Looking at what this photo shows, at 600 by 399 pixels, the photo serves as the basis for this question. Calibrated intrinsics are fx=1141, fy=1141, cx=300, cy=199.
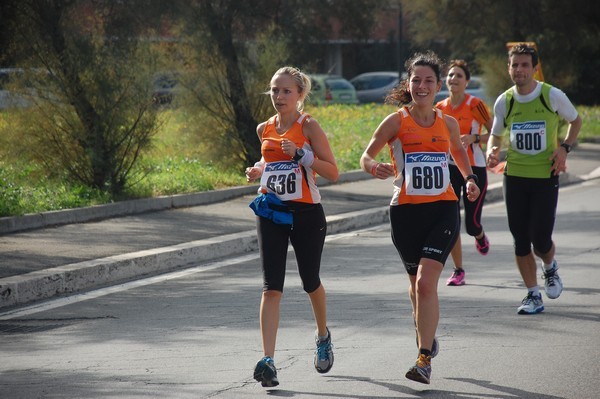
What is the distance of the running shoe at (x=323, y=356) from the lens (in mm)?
6578

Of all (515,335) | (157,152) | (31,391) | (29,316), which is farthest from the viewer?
(157,152)

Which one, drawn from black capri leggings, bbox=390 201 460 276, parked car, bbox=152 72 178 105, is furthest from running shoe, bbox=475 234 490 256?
parked car, bbox=152 72 178 105

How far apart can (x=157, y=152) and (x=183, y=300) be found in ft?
24.9

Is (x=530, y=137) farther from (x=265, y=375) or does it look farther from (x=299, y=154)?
(x=265, y=375)

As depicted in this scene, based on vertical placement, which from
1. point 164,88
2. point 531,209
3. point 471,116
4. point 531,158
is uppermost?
point 164,88

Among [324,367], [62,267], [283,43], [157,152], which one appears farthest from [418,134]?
[283,43]

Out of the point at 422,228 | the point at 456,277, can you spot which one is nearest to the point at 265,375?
the point at 422,228

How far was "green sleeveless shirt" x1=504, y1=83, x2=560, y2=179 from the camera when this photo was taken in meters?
8.40

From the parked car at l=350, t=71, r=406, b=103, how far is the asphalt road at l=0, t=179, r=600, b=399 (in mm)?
38058

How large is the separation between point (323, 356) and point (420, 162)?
126cm

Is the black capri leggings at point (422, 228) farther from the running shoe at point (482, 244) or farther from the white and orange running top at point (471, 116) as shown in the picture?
the running shoe at point (482, 244)

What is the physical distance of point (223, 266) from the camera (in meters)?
11.2

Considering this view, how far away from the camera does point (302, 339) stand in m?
7.68

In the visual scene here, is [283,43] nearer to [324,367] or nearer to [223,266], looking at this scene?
[223,266]
